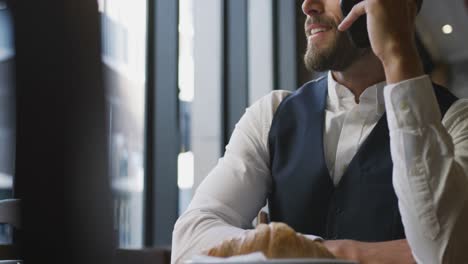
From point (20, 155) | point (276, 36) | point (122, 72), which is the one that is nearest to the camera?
point (20, 155)

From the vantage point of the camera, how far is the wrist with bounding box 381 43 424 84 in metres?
1.28

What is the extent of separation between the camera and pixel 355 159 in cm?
164

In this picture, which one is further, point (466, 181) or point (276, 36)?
point (276, 36)

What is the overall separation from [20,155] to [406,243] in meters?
1.28

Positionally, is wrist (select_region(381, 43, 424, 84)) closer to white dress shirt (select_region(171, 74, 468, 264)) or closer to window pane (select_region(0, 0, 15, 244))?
white dress shirt (select_region(171, 74, 468, 264))

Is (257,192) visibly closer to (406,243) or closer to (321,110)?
(321,110)

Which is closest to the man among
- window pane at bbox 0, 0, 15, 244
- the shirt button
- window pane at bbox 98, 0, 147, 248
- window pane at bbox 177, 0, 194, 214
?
the shirt button

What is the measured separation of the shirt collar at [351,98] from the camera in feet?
5.85

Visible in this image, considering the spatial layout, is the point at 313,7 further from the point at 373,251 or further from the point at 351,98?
the point at 373,251

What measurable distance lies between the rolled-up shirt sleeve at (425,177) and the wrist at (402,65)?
0.09 feet

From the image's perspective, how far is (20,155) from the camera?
204cm

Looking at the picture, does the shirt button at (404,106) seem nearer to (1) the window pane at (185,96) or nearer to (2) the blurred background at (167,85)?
(2) the blurred background at (167,85)

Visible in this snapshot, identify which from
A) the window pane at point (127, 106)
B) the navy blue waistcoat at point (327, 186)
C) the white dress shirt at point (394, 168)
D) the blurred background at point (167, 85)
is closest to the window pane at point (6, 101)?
the blurred background at point (167, 85)

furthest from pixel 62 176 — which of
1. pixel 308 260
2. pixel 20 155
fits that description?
pixel 308 260
